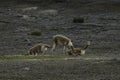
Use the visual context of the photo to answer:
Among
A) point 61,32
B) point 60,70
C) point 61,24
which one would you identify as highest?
point 60,70

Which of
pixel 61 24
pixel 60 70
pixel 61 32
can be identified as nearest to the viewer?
pixel 60 70

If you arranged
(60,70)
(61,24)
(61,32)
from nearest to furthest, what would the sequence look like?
(60,70), (61,32), (61,24)

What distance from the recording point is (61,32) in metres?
49.5

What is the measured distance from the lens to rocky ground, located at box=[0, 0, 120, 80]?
21406 millimetres

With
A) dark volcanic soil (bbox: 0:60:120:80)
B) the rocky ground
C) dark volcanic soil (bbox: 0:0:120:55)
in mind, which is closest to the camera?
dark volcanic soil (bbox: 0:60:120:80)

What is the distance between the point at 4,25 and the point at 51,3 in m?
22.8

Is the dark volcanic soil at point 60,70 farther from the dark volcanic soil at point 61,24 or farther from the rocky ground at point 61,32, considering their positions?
the dark volcanic soil at point 61,24

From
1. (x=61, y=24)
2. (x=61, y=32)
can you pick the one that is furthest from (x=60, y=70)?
(x=61, y=24)

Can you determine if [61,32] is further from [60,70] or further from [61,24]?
[60,70]

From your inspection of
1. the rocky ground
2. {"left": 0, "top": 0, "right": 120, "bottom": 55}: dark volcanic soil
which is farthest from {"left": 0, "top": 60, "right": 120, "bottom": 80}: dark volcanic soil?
{"left": 0, "top": 0, "right": 120, "bottom": 55}: dark volcanic soil

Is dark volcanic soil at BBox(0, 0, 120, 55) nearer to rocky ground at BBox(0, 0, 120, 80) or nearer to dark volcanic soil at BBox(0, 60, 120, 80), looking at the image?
rocky ground at BBox(0, 0, 120, 80)

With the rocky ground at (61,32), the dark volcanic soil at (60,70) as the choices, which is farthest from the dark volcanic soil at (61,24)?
the dark volcanic soil at (60,70)

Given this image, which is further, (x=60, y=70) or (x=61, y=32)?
(x=61, y=32)

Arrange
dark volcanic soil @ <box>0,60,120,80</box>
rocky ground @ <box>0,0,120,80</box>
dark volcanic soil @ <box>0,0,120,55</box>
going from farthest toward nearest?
dark volcanic soil @ <box>0,0,120,55</box>
rocky ground @ <box>0,0,120,80</box>
dark volcanic soil @ <box>0,60,120,80</box>
